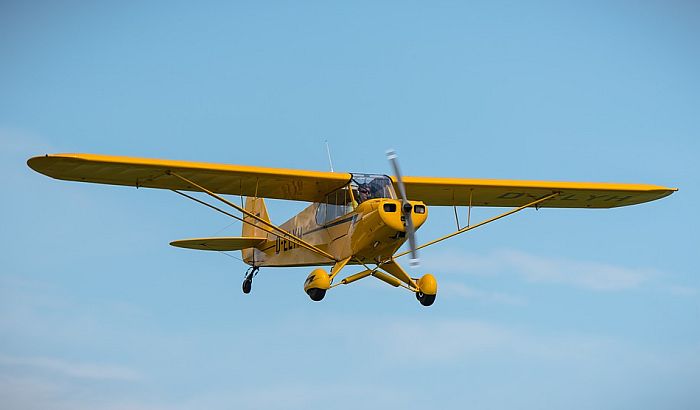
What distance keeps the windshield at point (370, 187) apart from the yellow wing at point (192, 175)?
0.67 ft

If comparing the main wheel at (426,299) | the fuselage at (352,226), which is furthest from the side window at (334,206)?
the main wheel at (426,299)

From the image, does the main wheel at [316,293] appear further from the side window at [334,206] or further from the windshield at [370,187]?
the windshield at [370,187]

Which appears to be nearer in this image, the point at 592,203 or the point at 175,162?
the point at 175,162

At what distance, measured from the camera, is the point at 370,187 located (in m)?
20.2

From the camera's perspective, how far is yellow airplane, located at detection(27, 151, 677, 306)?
19.1 meters

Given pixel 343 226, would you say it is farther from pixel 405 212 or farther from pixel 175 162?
pixel 175 162

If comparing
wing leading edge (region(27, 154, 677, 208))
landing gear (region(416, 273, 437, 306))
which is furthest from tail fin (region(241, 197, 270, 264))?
landing gear (region(416, 273, 437, 306))

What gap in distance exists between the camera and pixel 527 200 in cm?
2339

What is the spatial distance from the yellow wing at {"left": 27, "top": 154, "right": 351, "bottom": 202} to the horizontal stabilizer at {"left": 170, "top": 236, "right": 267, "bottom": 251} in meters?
2.70

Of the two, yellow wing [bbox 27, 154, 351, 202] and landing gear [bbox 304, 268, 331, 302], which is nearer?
yellow wing [bbox 27, 154, 351, 202]

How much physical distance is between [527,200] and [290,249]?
5149 mm

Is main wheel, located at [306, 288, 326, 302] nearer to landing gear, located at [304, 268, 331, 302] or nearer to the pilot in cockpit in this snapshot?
landing gear, located at [304, 268, 331, 302]

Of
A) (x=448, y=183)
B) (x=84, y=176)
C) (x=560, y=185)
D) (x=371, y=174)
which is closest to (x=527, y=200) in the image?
(x=560, y=185)

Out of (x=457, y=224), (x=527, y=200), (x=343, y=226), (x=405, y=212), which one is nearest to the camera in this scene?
(x=405, y=212)
